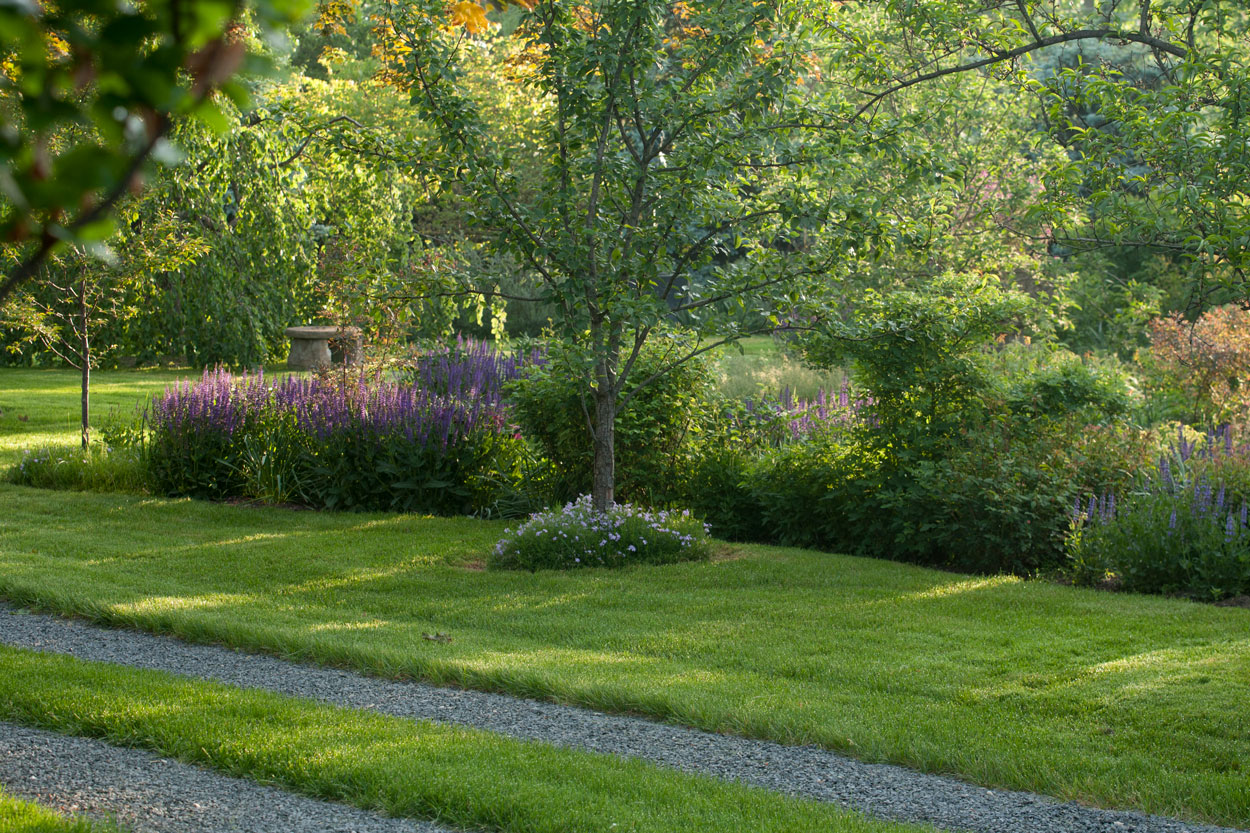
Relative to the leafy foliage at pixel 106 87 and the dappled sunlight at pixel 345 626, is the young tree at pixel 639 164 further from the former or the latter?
the leafy foliage at pixel 106 87

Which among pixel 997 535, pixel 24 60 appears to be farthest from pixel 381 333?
pixel 24 60

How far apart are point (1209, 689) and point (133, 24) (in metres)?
4.90

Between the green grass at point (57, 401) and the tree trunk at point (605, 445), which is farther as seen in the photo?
the green grass at point (57, 401)

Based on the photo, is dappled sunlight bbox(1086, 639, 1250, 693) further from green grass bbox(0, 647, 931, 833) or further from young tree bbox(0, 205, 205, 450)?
young tree bbox(0, 205, 205, 450)

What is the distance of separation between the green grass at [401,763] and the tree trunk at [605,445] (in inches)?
134

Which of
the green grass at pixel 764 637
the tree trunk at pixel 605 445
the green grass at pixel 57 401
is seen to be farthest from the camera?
the green grass at pixel 57 401

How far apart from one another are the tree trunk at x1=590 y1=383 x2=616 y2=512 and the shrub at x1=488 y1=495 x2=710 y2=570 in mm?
134

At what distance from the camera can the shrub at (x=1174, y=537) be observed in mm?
6520

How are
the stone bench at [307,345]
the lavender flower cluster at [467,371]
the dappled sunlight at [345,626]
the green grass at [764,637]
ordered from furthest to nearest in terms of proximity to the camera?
the stone bench at [307,345] < the lavender flower cluster at [467,371] < the dappled sunlight at [345,626] < the green grass at [764,637]

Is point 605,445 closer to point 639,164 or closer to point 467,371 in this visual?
point 639,164

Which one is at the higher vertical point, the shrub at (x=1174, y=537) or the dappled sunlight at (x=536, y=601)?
the shrub at (x=1174, y=537)

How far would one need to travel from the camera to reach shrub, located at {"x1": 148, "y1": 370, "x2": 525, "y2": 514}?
918 cm

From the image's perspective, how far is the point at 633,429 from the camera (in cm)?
858

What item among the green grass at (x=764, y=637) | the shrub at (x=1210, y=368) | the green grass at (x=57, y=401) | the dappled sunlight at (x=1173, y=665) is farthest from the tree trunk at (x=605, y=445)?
the shrub at (x=1210, y=368)
